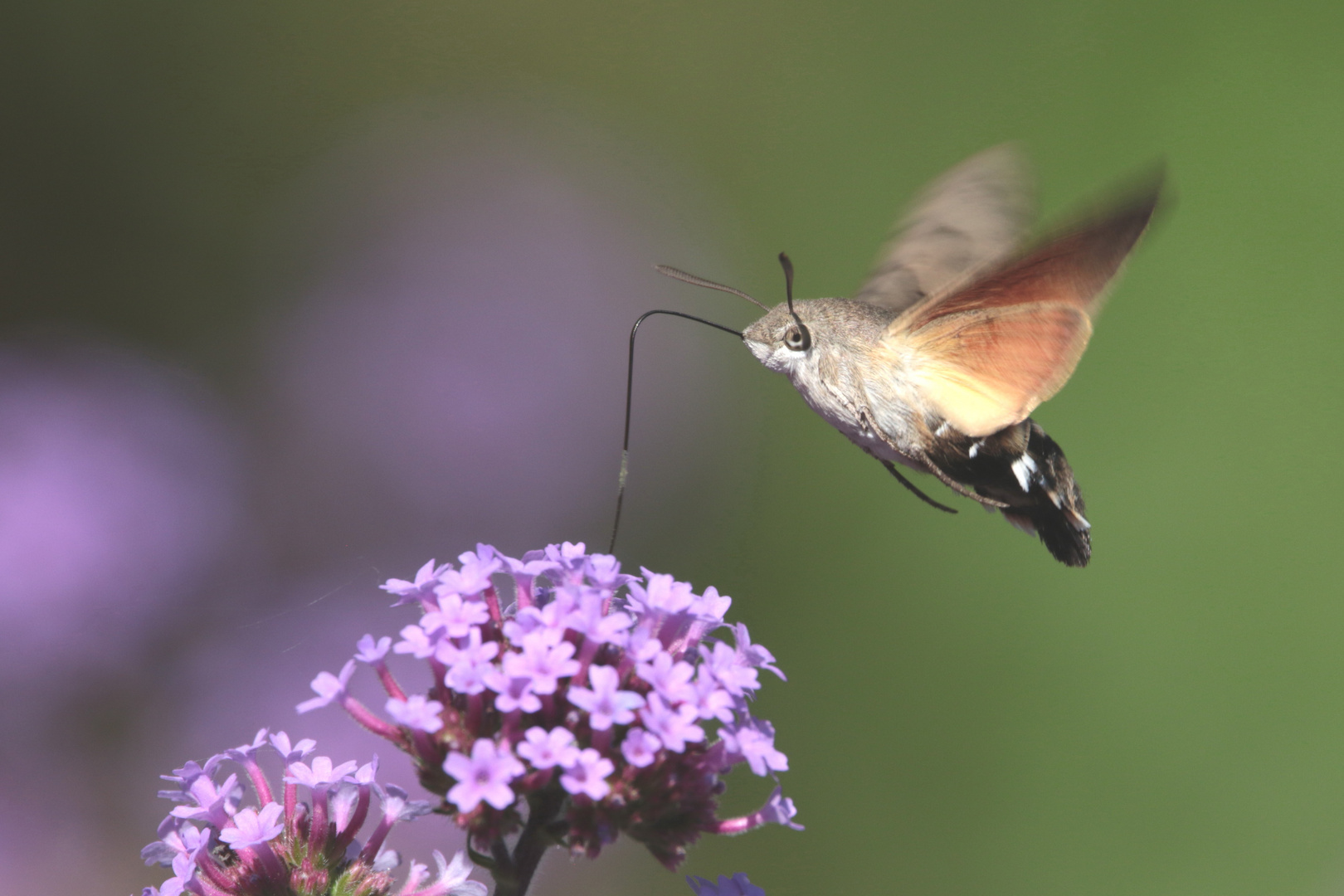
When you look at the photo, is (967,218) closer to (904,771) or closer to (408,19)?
(904,771)

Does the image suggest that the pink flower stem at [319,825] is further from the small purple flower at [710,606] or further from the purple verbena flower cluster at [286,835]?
the small purple flower at [710,606]

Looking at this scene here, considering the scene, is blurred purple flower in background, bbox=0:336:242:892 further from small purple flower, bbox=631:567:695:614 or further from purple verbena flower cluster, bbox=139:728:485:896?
small purple flower, bbox=631:567:695:614

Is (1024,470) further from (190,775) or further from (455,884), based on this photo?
(190,775)

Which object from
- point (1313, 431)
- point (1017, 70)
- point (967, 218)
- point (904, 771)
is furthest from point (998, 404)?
point (1017, 70)

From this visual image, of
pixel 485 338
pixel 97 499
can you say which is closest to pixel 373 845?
pixel 97 499

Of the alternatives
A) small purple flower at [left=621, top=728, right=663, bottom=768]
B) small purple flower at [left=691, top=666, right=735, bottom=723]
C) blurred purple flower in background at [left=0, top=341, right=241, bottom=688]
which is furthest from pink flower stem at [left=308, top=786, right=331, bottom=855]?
blurred purple flower in background at [left=0, top=341, right=241, bottom=688]
